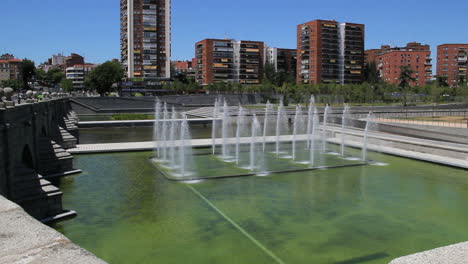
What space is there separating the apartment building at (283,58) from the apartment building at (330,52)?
11.6 metres

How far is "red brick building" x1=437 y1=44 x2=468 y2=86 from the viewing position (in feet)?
380

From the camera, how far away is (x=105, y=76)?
76438 mm

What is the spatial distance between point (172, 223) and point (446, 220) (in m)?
7.73

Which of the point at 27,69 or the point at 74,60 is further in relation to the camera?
the point at 74,60

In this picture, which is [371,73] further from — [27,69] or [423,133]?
[27,69]

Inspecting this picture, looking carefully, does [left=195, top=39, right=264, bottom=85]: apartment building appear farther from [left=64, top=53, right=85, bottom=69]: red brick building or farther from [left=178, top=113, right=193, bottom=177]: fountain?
[left=178, top=113, right=193, bottom=177]: fountain

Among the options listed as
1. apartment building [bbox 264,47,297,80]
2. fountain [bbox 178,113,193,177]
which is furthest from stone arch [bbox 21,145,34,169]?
apartment building [bbox 264,47,297,80]

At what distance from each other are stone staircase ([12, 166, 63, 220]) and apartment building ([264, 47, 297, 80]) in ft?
356

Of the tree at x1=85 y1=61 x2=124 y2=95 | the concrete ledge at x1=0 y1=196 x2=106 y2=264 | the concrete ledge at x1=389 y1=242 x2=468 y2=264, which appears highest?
the tree at x1=85 y1=61 x2=124 y2=95

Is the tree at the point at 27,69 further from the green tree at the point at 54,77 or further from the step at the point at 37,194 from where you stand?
the step at the point at 37,194

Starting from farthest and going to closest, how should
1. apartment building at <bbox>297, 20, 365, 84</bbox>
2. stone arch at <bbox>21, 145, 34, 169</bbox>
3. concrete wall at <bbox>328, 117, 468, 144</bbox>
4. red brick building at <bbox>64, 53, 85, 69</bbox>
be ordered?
red brick building at <bbox>64, 53, 85, 69</bbox> → apartment building at <bbox>297, 20, 365, 84</bbox> → concrete wall at <bbox>328, 117, 468, 144</bbox> → stone arch at <bbox>21, 145, 34, 169</bbox>

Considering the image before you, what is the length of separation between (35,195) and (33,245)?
917cm

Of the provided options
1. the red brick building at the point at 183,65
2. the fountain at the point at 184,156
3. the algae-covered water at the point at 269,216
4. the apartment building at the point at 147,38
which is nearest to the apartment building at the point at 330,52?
the apartment building at the point at 147,38

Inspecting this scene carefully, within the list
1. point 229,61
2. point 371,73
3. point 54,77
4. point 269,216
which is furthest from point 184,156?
point 54,77
